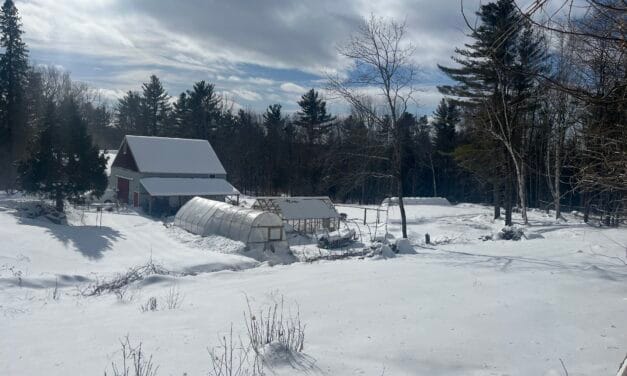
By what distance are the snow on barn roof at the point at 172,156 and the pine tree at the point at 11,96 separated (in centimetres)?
798

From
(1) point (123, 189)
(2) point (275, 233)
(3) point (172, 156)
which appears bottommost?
(2) point (275, 233)

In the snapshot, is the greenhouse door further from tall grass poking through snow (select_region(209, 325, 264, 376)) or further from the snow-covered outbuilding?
tall grass poking through snow (select_region(209, 325, 264, 376))

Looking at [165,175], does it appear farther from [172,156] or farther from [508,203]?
[508,203]

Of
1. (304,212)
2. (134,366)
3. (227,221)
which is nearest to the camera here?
(134,366)

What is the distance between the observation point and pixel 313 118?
2126 inches

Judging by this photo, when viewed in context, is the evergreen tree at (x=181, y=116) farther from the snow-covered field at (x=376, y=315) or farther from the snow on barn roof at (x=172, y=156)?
the snow-covered field at (x=376, y=315)

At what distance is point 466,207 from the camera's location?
137 feet

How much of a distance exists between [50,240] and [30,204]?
24.6 ft

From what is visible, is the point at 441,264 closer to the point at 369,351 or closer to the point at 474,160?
the point at 369,351

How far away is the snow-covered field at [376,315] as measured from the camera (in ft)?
17.1

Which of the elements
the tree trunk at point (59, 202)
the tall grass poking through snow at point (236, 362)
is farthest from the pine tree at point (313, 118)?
the tall grass poking through snow at point (236, 362)

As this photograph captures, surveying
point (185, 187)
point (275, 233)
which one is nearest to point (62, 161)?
point (185, 187)

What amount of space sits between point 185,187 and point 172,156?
489 centimetres

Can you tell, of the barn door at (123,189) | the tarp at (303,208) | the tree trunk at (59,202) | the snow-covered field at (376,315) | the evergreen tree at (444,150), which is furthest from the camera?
the evergreen tree at (444,150)
